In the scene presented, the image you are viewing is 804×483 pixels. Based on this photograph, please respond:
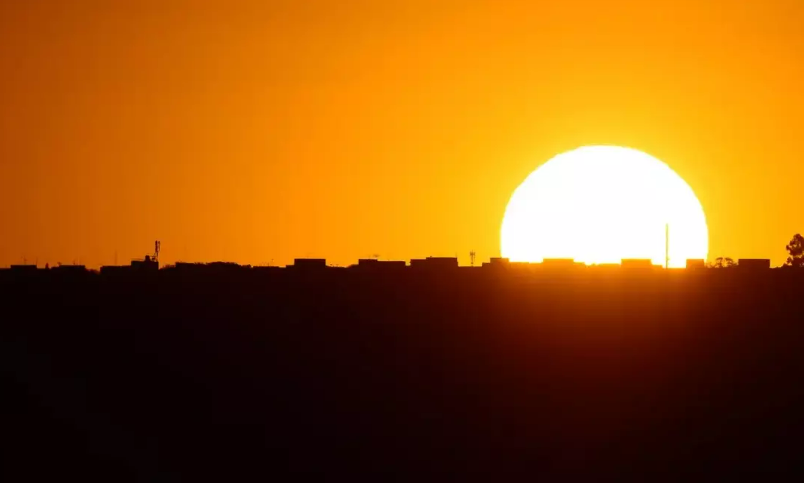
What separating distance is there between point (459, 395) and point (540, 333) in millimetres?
4373

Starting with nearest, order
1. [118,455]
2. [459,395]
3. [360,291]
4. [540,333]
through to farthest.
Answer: [118,455], [459,395], [540,333], [360,291]

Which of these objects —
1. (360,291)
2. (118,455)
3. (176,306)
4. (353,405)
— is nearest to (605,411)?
(353,405)

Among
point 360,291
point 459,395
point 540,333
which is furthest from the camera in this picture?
point 360,291

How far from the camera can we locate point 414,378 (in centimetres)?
4384

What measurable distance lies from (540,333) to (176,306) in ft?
47.6

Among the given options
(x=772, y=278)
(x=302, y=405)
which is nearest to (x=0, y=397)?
(x=302, y=405)

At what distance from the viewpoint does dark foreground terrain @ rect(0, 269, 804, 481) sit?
39281 mm

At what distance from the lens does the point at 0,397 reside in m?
45.3

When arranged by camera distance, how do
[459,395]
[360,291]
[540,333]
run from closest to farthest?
[459,395] → [540,333] → [360,291]

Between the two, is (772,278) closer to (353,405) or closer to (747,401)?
(747,401)

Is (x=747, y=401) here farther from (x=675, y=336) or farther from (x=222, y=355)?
(x=222, y=355)

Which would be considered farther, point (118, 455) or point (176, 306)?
point (176, 306)

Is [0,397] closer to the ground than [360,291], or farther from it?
closer to the ground

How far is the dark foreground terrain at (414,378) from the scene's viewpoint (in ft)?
Answer: 129
